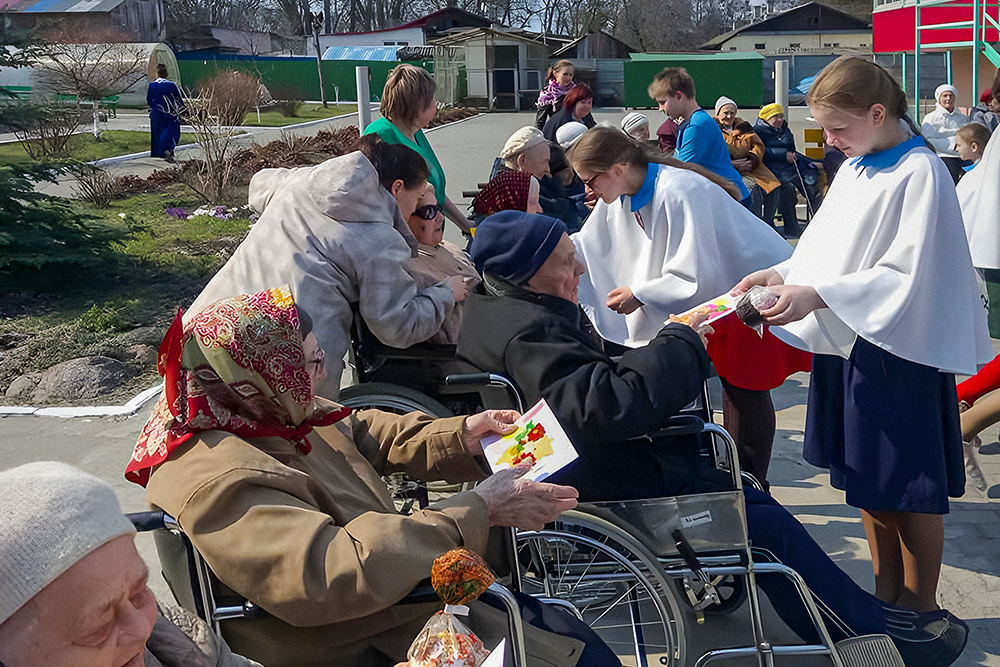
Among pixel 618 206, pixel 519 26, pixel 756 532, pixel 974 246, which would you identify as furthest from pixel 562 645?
pixel 519 26

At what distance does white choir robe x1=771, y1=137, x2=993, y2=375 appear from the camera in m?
2.74

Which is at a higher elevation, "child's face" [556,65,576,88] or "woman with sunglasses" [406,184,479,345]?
"child's face" [556,65,576,88]

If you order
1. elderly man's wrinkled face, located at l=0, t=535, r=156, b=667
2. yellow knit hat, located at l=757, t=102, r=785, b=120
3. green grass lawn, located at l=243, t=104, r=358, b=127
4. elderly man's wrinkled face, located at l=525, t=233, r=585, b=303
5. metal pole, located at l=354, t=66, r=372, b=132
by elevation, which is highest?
green grass lawn, located at l=243, t=104, r=358, b=127

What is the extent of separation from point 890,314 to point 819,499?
67.3 inches

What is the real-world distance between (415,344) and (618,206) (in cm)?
100

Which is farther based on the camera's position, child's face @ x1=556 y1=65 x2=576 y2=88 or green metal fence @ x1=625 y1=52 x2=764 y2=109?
green metal fence @ x1=625 y1=52 x2=764 y2=109

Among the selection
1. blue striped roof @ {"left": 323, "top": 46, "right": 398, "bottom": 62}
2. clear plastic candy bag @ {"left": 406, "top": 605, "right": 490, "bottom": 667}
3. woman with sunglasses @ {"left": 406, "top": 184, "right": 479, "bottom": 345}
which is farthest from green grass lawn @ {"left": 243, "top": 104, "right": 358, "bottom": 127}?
clear plastic candy bag @ {"left": 406, "top": 605, "right": 490, "bottom": 667}

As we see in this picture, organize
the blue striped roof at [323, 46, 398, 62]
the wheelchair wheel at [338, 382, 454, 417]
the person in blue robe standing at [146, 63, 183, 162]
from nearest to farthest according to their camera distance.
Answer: the wheelchair wheel at [338, 382, 454, 417]
the person in blue robe standing at [146, 63, 183, 162]
the blue striped roof at [323, 46, 398, 62]

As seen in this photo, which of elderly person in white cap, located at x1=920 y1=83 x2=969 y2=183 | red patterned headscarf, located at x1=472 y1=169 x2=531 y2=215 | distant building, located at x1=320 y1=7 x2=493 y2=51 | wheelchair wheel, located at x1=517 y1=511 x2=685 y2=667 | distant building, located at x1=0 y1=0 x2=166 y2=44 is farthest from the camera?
distant building, located at x1=320 y1=7 x2=493 y2=51

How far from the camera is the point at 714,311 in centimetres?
309

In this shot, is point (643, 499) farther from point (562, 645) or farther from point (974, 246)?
point (974, 246)

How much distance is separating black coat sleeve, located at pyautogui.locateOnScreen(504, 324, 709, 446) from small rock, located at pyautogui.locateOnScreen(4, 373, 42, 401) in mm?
4134

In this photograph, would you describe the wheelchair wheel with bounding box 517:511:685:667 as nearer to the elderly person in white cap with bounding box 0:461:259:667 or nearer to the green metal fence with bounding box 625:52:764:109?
the elderly person in white cap with bounding box 0:461:259:667

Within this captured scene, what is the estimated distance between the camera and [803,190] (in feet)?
36.1
